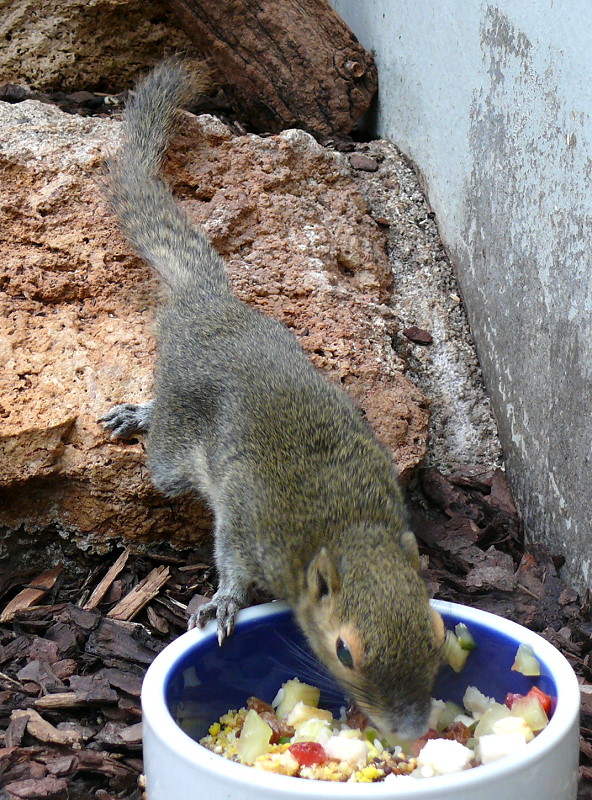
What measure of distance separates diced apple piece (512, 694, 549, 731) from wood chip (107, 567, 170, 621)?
149cm

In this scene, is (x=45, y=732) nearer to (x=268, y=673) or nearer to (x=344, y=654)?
(x=268, y=673)

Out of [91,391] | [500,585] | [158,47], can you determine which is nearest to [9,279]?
[91,391]

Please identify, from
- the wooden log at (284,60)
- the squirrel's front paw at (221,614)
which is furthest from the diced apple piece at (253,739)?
the wooden log at (284,60)

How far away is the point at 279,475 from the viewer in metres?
3.03

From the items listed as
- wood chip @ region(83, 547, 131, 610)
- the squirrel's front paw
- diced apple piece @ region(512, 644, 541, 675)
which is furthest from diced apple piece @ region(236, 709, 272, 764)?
wood chip @ region(83, 547, 131, 610)

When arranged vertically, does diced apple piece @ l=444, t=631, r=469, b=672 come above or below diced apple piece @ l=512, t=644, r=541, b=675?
below

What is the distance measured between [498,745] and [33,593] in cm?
199

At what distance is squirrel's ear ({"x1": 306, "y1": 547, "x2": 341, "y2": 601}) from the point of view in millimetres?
2588

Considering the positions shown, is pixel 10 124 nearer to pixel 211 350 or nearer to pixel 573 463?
pixel 211 350

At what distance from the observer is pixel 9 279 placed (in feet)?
12.8

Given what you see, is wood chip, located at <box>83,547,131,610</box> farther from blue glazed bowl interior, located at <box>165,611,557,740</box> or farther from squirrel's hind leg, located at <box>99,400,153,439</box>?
blue glazed bowl interior, located at <box>165,611,557,740</box>

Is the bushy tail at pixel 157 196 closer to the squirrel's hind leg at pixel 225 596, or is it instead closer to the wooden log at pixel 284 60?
the wooden log at pixel 284 60

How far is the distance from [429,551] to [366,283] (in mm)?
1452

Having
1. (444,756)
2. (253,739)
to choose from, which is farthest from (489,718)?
(253,739)
